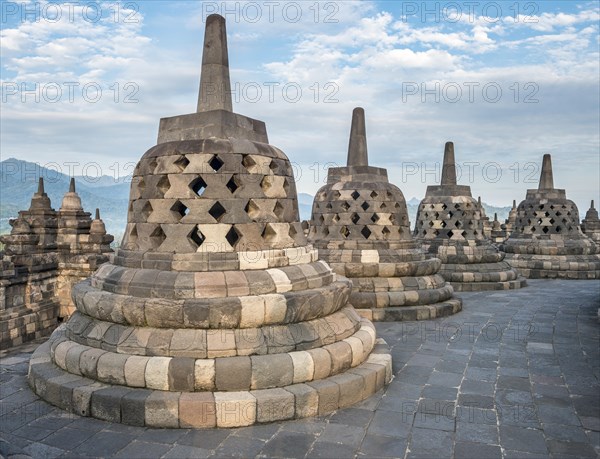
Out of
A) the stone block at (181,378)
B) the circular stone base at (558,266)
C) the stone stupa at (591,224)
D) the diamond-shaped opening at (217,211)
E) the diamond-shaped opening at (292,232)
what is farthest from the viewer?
the stone stupa at (591,224)

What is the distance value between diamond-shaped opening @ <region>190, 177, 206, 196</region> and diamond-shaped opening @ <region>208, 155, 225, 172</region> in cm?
24

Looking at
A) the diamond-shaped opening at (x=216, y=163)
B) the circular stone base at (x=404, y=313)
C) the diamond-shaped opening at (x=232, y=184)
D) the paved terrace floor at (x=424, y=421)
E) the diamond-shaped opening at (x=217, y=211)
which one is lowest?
the paved terrace floor at (x=424, y=421)

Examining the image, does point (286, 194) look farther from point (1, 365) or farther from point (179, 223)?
point (1, 365)

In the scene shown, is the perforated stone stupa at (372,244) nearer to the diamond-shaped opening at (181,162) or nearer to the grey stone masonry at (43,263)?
the grey stone masonry at (43,263)

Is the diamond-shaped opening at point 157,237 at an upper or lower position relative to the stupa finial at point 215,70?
lower

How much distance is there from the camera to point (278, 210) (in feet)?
20.9

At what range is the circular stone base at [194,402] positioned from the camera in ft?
15.4

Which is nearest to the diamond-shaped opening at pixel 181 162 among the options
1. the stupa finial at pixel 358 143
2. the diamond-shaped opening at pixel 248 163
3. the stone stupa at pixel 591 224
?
the diamond-shaped opening at pixel 248 163

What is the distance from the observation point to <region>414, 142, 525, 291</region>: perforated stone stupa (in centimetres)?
1460

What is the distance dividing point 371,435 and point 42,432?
3199 millimetres

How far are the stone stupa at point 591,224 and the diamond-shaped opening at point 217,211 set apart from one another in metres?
24.7

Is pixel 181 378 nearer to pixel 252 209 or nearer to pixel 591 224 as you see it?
pixel 252 209

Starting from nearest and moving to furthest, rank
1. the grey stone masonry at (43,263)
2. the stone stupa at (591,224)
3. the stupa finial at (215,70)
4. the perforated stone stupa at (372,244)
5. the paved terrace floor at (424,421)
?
1. the paved terrace floor at (424,421)
2. the stupa finial at (215,70)
3. the grey stone masonry at (43,263)
4. the perforated stone stupa at (372,244)
5. the stone stupa at (591,224)

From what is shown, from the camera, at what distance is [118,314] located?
543 centimetres
